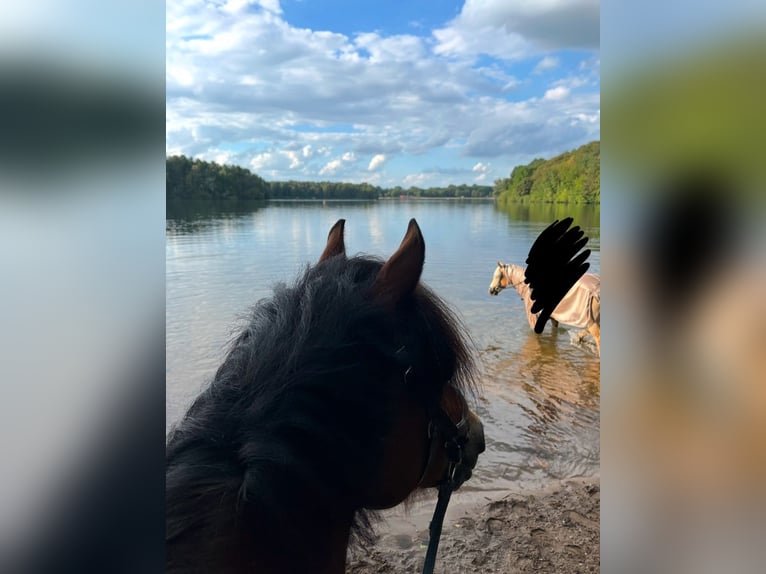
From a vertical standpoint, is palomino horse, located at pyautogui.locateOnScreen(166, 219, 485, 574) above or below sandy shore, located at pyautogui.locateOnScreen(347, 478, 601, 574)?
above

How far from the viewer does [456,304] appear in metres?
6.61

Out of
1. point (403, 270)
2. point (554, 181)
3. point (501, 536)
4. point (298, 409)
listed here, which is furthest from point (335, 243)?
point (501, 536)

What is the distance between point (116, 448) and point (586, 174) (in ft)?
3.51

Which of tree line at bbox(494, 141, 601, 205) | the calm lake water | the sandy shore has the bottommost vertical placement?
the sandy shore

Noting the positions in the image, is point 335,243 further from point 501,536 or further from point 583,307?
point 583,307

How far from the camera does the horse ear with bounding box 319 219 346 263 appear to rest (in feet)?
4.05

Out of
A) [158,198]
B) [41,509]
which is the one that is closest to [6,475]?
[41,509]

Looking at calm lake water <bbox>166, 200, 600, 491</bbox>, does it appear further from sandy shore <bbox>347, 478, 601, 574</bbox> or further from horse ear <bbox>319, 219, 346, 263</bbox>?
sandy shore <bbox>347, 478, 601, 574</bbox>

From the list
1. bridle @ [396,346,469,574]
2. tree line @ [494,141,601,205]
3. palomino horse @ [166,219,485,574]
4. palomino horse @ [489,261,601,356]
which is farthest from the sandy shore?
palomino horse @ [489,261,601,356]

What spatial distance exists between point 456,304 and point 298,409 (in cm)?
581

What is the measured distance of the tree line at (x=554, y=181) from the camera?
1142 millimetres

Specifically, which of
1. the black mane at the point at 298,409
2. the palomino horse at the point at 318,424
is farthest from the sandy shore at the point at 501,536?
the black mane at the point at 298,409

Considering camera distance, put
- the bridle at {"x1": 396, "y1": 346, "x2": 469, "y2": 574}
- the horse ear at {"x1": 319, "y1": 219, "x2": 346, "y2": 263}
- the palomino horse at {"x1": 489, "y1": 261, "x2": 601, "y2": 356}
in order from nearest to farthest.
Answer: the bridle at {"x1": 396, "y1": 346, "x2": 469, "y2": 574}, the horse ear at {"x1": 319, "y1": 219, "x2": 346, "y2": 263}, the palomino horse at {"x1": 489, "y1": 261, "x2": 601, "y2": 356}

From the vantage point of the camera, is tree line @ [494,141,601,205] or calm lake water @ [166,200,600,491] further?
calm lake water @ [166,200,600,491]
